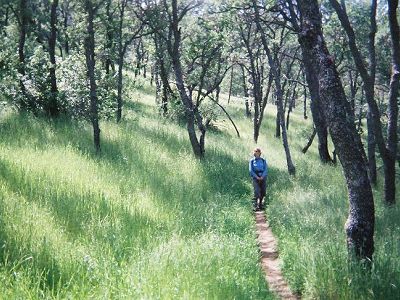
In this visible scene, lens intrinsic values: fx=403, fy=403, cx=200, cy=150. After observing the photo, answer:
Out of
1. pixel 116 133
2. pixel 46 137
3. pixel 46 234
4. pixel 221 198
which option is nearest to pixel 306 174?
pixel 221 198

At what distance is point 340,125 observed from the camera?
5203 millimetres

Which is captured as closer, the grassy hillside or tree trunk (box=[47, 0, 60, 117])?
the grassy hillside

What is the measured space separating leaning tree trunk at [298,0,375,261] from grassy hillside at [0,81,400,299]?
20.4 inches

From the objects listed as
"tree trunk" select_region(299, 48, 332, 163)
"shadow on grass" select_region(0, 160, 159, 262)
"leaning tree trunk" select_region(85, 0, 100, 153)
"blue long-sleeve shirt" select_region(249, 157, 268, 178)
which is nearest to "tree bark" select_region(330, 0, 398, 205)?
"blue long-sleeve shirt" select_region(249, 157, 268, 178)

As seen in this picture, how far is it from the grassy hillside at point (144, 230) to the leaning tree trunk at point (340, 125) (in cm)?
52

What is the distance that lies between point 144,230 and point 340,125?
10.8 feet

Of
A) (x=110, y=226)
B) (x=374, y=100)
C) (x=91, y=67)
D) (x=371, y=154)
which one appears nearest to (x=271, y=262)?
(x=110, y=226)

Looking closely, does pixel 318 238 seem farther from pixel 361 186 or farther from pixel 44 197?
pixel 44 197

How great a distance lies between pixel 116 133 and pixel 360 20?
1329cm

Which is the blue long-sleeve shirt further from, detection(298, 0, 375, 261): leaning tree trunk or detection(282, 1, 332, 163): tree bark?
detection(298, 0, 375, 261): leaning tree trunk

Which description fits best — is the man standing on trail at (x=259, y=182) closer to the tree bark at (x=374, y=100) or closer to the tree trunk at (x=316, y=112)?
the tree bark at (x=374, y=100)

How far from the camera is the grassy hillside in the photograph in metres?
4.48

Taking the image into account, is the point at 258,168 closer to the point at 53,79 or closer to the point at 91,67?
the point at 91,67

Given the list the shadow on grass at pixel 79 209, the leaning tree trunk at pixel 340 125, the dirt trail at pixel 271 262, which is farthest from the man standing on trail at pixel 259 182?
the leaning tree trunk at pixel 340 125
